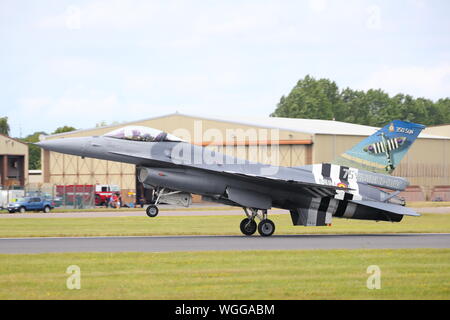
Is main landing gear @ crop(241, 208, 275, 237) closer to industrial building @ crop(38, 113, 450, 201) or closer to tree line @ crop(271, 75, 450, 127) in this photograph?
industrial building @ crop(38, 113, 450, 201)

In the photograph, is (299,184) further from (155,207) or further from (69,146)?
(69,146)

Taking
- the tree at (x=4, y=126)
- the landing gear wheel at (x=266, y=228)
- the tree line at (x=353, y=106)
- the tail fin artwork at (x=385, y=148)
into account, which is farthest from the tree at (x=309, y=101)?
the landing gear wheel at (x=266, y=228)

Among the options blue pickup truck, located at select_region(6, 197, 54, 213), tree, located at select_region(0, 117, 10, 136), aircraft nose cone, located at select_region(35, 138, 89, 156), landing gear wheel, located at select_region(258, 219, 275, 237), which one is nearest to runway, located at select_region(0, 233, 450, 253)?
landing gear wheel, located at select_region(258, 219, 275, 237)

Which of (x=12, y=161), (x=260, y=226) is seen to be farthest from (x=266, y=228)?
(x=12, y=161)

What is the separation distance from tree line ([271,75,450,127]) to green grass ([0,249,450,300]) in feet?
361

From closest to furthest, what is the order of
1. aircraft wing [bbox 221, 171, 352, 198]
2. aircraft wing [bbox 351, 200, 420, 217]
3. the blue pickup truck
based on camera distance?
aircraft wing [bbox 221, 171, 352, 198], aircraft wing [bbox 351, 200, 420, 217], the blue pickup truck

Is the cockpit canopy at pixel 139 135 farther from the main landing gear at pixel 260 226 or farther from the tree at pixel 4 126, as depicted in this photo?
the tree at pixel 4 126

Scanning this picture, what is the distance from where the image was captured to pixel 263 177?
2225 cm

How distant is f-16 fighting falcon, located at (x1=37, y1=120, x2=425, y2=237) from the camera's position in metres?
22.2

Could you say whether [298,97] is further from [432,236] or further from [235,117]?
[432,236]

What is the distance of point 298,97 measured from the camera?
132 metres

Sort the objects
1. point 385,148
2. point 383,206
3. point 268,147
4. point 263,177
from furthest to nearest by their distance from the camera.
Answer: point 268,147 → point 385,148 → point 383,206 → point 263,177

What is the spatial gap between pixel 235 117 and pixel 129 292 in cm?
5618

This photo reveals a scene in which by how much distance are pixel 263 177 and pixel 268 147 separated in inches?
1467
